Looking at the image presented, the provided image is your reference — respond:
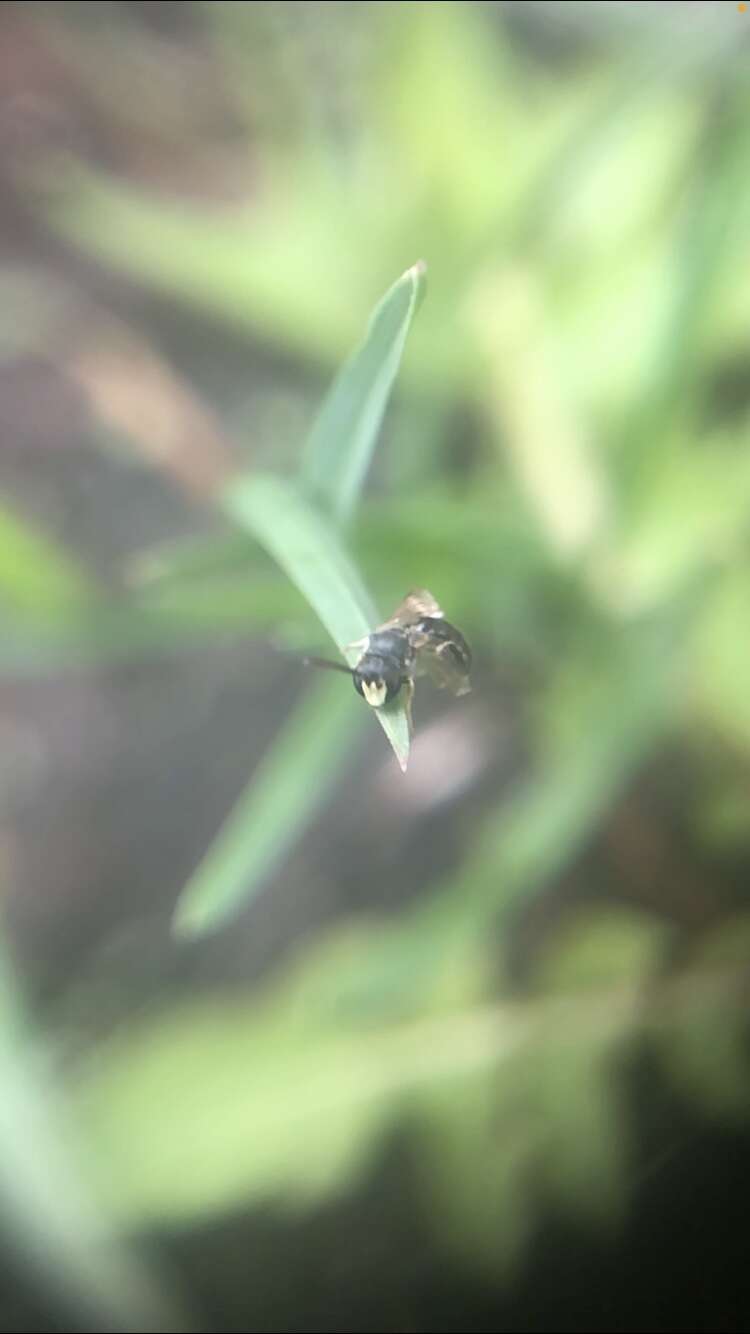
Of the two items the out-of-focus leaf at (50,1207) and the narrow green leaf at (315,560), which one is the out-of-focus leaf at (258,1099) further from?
the narrow green leaf at (315,560)

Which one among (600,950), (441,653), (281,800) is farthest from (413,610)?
(600,950)

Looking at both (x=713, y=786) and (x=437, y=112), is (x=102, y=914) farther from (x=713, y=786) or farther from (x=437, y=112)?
(x=437, y=112)

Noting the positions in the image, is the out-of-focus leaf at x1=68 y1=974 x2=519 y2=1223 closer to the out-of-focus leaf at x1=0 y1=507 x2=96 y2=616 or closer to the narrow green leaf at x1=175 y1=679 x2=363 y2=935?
the narrow green leaf at x1=175 y1=679 x2=363 y2=935

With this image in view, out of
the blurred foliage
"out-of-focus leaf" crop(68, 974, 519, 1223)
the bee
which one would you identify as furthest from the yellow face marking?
"out-of-focus leaf" crop(68, 974, 519, 1223)

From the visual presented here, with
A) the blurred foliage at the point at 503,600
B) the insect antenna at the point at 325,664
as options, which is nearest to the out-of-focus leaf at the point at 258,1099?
the blurred foliage at the point at 503,600

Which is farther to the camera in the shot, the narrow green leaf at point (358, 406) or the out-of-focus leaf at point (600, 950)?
the out-of-focus leaf at point (600, 950)
